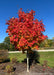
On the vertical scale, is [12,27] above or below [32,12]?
below

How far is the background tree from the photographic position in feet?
18.6

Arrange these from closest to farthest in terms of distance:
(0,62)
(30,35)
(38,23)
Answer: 1. (30,35)
2. (38,23)
3. (0,62)

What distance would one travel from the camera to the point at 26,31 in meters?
5.71

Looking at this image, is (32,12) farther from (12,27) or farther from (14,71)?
(14,71)

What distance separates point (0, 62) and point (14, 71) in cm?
271

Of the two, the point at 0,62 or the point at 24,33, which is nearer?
the point at 24,33

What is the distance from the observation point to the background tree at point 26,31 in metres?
5.68

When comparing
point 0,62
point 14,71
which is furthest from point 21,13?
point 0,62

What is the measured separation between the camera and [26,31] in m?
5.71

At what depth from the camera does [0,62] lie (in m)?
8.48

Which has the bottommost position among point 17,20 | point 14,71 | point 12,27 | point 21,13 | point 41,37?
point 14,71

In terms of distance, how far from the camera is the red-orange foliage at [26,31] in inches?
224

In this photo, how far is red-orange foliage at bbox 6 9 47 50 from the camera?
568 centimetres

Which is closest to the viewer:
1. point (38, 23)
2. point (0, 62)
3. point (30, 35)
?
point (30, 35)
